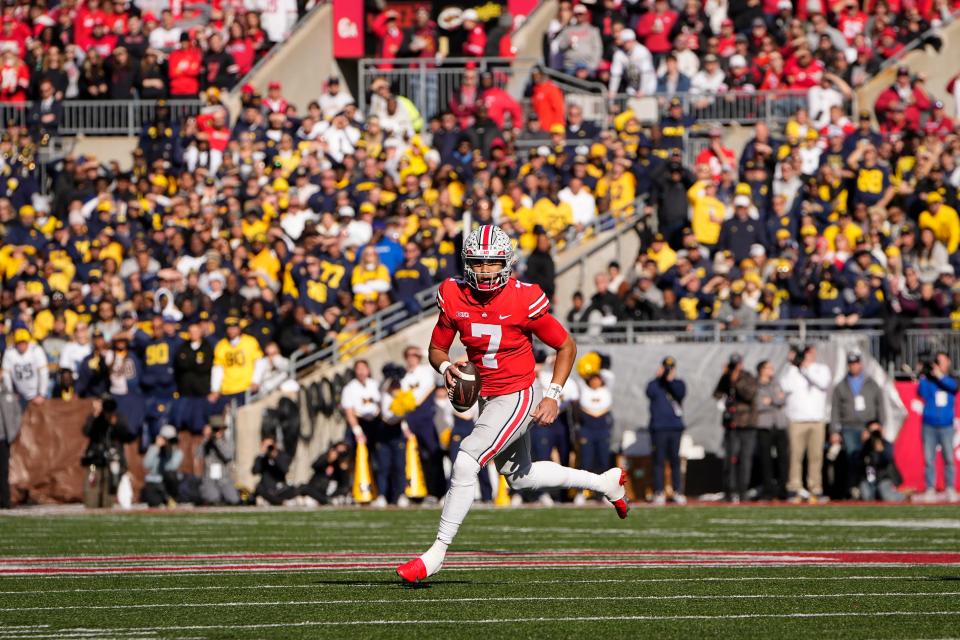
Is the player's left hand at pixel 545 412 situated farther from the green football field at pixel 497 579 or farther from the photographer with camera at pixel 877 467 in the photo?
the photographer with camera at pixel 877 467

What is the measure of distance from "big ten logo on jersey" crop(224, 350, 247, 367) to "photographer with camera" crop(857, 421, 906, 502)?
7.26 meters

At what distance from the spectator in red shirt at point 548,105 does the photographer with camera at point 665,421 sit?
580cm

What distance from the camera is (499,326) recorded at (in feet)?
32.4

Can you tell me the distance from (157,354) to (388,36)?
8.09 m

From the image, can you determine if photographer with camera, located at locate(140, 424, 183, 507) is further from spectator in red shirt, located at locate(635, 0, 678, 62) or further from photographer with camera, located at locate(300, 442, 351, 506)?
spectator in red shirt, located at locate(635, 0, 678, 62)

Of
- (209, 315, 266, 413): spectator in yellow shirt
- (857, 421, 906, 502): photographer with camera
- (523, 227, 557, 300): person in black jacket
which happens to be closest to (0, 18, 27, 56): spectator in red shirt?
(209, 315, 266, 413): spectator in yellow shirt

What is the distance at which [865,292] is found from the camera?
21.6 m

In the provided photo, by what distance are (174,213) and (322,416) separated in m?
4.40

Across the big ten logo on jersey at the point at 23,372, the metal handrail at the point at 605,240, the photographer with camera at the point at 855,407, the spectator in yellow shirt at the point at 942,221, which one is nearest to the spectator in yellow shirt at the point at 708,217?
the metal handrail at the point at 605,240

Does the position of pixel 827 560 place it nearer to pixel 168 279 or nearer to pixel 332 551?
pixel 332 551

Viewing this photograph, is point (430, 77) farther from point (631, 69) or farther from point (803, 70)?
point (803, 70)

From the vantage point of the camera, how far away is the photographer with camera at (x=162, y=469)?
2078 centimetres

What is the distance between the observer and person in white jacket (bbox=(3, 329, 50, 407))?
21.9 metres

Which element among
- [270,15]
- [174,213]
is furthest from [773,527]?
[270,15]
